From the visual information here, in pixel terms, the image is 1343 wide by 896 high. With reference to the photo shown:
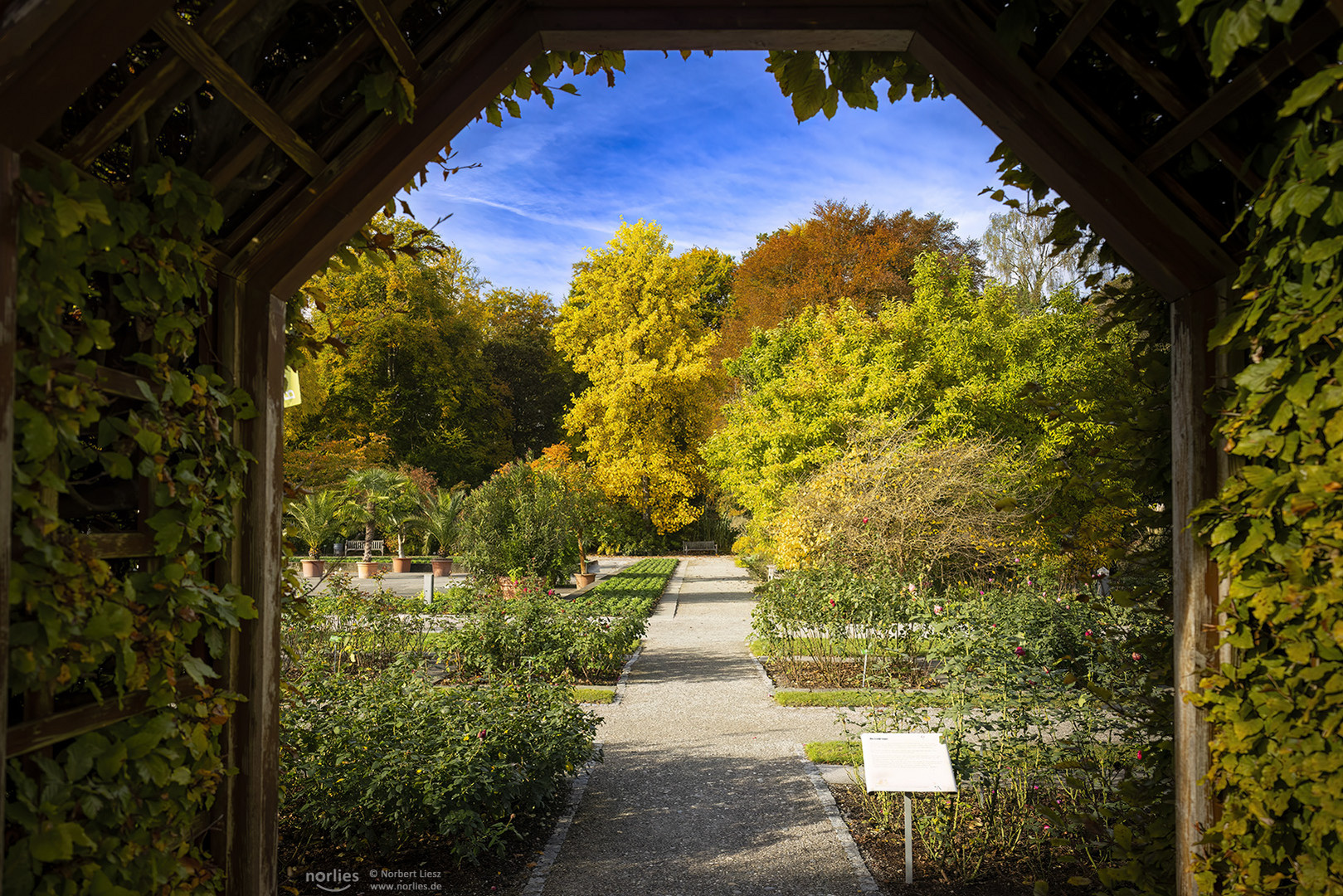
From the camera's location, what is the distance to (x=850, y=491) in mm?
10398

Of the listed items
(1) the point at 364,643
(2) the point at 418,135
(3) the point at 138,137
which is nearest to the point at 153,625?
(3) the point at 138,137

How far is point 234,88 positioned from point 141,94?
20 centimetres

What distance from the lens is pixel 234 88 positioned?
6.21ft

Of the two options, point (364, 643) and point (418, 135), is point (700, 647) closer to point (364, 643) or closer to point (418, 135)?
point (364, 643)

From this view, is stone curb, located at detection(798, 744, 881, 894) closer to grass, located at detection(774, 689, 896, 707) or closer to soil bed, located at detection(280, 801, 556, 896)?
grass, located at detection(774, 689, 896, 707)

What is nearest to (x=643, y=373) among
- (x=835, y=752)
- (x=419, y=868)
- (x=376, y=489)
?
(x=376, y=489)

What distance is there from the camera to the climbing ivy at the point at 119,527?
1.59 metres

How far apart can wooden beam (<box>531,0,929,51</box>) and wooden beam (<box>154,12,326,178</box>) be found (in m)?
0.76

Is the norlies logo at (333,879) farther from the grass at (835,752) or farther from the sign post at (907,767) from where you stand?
the grass at (835,752)

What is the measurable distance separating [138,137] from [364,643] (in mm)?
6961

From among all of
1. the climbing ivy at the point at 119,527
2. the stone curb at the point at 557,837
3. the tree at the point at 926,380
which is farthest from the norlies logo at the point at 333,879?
the tree at the point at 926,380

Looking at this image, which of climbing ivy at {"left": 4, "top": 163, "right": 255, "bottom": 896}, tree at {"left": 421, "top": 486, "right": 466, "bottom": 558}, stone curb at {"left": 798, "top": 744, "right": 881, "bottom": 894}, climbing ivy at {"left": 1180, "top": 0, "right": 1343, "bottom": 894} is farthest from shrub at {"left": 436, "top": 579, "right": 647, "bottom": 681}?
tree at {"left": 421, "top": 486, "right": 466, "bottom": 558}

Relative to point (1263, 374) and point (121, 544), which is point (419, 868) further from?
point (1263, 374)

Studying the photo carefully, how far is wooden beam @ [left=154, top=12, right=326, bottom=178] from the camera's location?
170 cm
